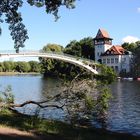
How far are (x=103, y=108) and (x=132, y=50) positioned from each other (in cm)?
10423

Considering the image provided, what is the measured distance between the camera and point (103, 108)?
20312 mm

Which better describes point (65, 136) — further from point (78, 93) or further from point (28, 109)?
point (28, 109)

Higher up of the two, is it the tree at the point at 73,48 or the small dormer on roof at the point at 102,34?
the small dormer on roof at the point at 102,34

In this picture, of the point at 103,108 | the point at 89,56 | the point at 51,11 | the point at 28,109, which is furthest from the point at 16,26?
the point at 89,56

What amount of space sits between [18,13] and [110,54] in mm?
116081

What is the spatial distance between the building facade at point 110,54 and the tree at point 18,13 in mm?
108726

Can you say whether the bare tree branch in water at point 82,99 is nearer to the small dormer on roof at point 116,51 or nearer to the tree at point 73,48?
the tree at point 73,48

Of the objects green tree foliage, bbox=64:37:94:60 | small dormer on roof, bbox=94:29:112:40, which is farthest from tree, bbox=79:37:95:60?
small dormer on roof, bbox=94:29:112:40

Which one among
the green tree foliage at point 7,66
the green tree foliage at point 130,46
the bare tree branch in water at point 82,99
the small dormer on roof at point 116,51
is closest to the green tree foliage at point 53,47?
the small dormer on roof at point 116,51

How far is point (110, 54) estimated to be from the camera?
128 meters

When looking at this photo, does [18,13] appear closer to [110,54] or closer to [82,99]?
[82,99]

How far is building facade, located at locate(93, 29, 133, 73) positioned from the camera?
124 metres

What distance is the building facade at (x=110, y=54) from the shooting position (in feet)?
407

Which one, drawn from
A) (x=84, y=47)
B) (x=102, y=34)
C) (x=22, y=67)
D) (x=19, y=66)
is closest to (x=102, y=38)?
(x=102, y=34)
